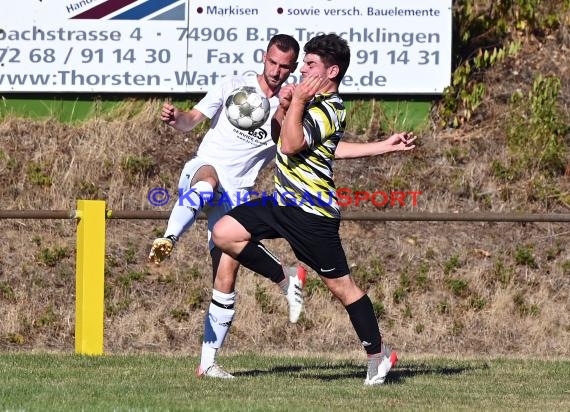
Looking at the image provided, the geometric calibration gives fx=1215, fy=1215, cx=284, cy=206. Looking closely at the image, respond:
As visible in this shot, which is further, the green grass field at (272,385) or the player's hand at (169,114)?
the player's hand at (169,114)

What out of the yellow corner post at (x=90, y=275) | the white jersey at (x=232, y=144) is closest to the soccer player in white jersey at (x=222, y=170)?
the white jersey at (x=232, y=144)

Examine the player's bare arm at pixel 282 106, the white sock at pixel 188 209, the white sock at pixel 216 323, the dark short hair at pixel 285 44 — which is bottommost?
the white sock at pixel 216 323

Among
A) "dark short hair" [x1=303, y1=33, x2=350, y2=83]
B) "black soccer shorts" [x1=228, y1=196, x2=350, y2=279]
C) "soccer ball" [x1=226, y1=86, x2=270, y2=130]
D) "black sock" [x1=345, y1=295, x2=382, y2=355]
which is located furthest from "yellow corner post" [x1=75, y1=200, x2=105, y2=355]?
"dark short hair" [x1=303, y1=33, x2=350, y2=83]

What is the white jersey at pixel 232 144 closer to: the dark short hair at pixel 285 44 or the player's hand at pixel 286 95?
the dark short hair at pixel 285 44

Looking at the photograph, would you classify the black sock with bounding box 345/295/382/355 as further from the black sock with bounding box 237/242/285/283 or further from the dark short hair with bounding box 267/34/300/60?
the dark short hair with bounding box 267/34/300/60

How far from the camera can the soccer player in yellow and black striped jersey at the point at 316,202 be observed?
7113 millimetres

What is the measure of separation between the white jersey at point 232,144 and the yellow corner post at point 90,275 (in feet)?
4.42

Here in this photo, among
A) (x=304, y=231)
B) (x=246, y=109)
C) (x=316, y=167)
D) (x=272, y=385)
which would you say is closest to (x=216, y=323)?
(x=272, y=385)

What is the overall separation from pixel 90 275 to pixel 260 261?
6.84ft

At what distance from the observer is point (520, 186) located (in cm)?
1398

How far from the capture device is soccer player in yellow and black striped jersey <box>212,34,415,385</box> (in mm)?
7113

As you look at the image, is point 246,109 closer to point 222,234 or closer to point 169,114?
point 169,114

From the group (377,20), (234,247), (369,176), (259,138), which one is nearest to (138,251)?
(369,176)

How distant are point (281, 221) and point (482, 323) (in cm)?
550
